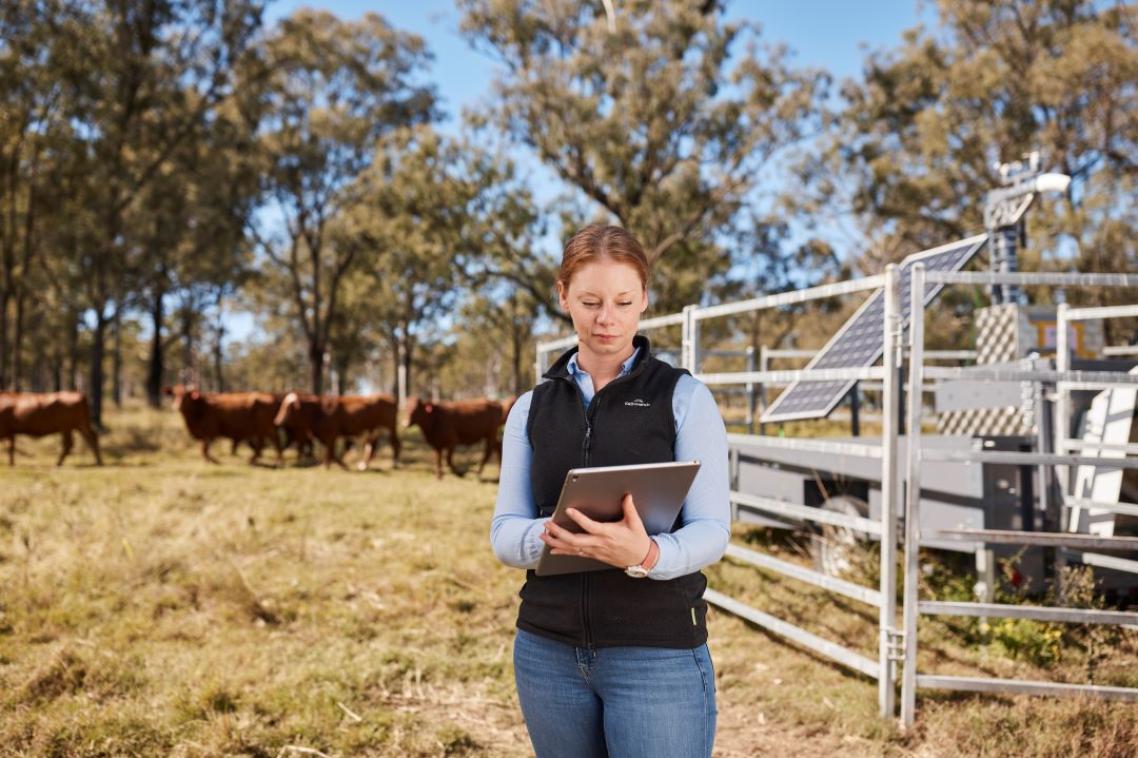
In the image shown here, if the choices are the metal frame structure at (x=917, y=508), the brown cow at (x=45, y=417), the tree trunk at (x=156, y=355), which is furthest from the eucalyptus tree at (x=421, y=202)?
the metal frame structure at (x=917, y=508)

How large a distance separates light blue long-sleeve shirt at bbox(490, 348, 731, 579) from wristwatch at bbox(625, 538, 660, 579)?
0.02m

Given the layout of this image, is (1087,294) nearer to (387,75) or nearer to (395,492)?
(395,492)

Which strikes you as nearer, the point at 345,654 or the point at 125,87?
the point at 345,654

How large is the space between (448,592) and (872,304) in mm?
4656

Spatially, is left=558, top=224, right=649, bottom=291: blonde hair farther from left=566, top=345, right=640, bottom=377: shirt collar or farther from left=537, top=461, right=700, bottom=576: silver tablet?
left=537, top=461, right=700, bottom=576: silver tablet

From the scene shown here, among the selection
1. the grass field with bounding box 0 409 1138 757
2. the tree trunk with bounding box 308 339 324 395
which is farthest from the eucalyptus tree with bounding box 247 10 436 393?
the grass field with bounding box 0 409 1138 757

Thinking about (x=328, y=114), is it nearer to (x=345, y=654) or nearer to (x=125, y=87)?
(x=125, y=87)

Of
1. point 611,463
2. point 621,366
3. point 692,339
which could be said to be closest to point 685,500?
point 611,463

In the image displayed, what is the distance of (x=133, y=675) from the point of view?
4723mm

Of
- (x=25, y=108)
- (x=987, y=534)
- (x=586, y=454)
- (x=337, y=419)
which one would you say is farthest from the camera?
(x=25, y=108)

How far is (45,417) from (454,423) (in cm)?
752

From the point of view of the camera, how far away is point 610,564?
1.68 m

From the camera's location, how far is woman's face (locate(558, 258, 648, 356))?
5.85 ft

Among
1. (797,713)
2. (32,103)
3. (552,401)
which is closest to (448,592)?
(797,713)
